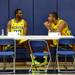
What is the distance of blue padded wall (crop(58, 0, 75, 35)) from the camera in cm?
1244

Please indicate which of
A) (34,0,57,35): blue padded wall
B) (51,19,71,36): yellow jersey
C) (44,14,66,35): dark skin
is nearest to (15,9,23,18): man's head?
(34,0,57,35): blue padded wall

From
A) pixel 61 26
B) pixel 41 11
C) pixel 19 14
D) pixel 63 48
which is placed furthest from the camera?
pixel 41 11

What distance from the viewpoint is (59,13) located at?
490 inches

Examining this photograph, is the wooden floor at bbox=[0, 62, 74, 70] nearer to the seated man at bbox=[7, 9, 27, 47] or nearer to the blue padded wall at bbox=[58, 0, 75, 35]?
the seated man at bbox=[7, 9, 27, 47]

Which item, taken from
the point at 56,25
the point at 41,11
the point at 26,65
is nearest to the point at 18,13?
the point at 41,11

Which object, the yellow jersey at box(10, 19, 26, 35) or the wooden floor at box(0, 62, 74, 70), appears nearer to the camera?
the wooden floor at box(0, 62, 74, 70)

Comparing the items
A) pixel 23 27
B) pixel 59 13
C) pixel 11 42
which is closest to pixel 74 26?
pixel 59 13

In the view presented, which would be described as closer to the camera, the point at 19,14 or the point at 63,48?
the point at 63,48

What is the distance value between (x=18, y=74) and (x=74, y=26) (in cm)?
287

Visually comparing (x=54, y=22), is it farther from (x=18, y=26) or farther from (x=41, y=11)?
(x=18, y=26)

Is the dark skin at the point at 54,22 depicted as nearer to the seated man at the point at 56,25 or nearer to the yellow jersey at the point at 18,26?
the seated man at the point at 56,25

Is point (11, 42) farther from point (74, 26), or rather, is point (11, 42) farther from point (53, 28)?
point (74, 26)

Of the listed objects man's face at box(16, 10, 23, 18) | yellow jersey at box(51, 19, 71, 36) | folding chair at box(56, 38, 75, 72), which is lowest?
folding chair at box(56, 38, 75, 72)

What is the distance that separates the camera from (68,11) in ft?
40.9
